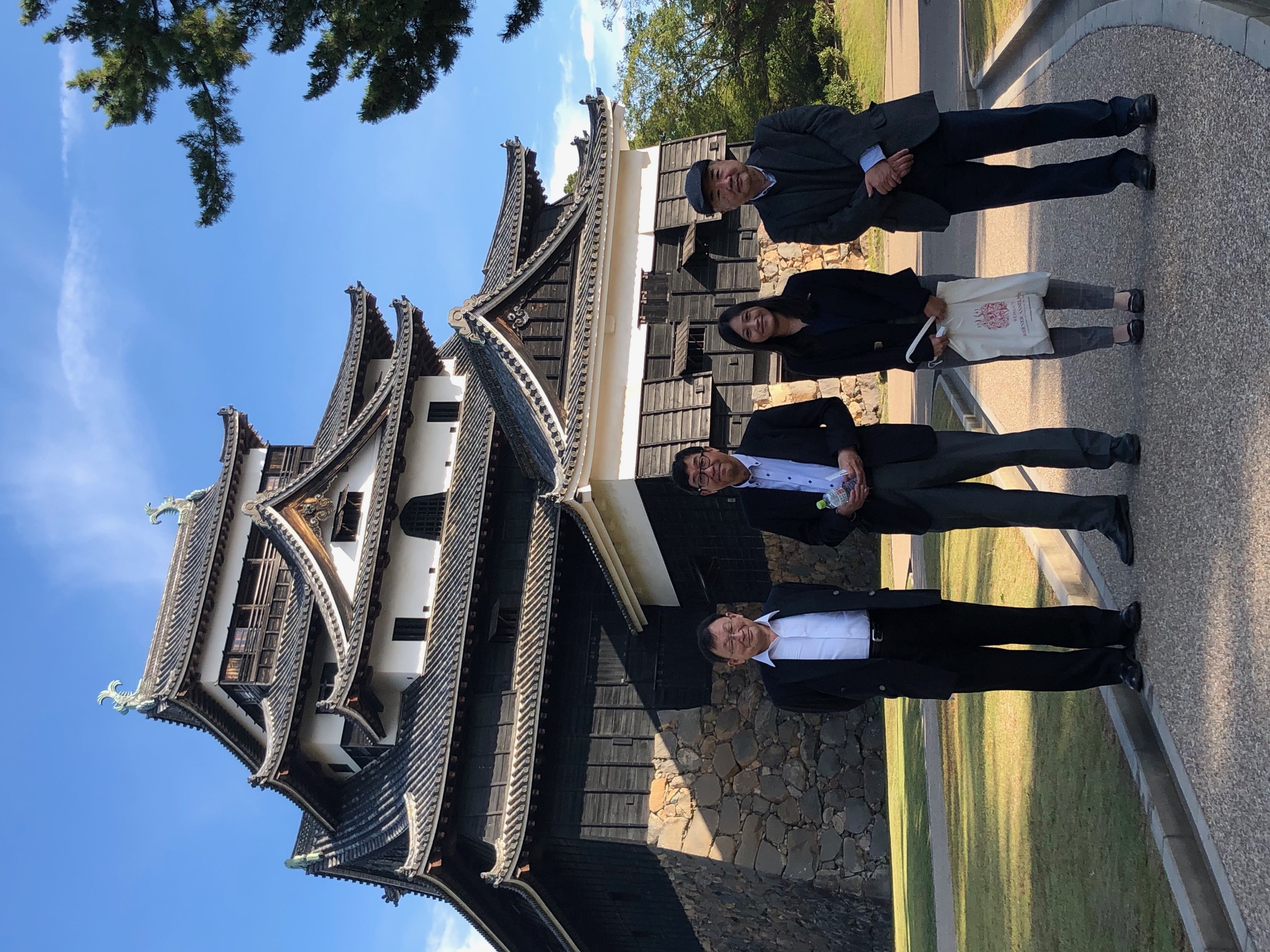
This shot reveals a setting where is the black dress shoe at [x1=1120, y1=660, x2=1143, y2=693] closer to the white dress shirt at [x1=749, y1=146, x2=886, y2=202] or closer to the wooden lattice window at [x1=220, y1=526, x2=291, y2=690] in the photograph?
the white dress shirt at [x1=749, y1=146, x2=886, y2=202]

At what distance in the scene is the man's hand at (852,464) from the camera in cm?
607

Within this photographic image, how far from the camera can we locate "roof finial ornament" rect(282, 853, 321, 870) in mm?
17172

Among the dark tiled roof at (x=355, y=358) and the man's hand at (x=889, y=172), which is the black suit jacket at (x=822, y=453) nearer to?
the man's hand at (x=889, y=172)

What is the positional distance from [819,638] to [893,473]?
1.22 meters

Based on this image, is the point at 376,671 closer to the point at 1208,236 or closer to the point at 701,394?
the point at 701,394

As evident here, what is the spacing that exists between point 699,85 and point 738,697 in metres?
17.2

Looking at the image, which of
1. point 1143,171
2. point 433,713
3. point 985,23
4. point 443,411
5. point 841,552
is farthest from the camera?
point 443,411

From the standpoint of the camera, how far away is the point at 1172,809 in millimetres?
4887

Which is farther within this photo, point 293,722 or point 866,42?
point 866,42

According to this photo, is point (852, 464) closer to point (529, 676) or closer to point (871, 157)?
point (871, 157)

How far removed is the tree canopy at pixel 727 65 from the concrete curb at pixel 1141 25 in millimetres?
10371

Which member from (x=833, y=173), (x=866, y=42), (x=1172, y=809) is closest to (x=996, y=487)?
(x=1172, y=809)

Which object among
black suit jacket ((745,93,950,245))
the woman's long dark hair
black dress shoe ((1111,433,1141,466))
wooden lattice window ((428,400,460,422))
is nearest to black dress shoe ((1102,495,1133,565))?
black dress shoe ((1111,433,1141,466))

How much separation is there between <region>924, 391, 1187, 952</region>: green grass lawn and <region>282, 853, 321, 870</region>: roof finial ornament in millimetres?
12031
